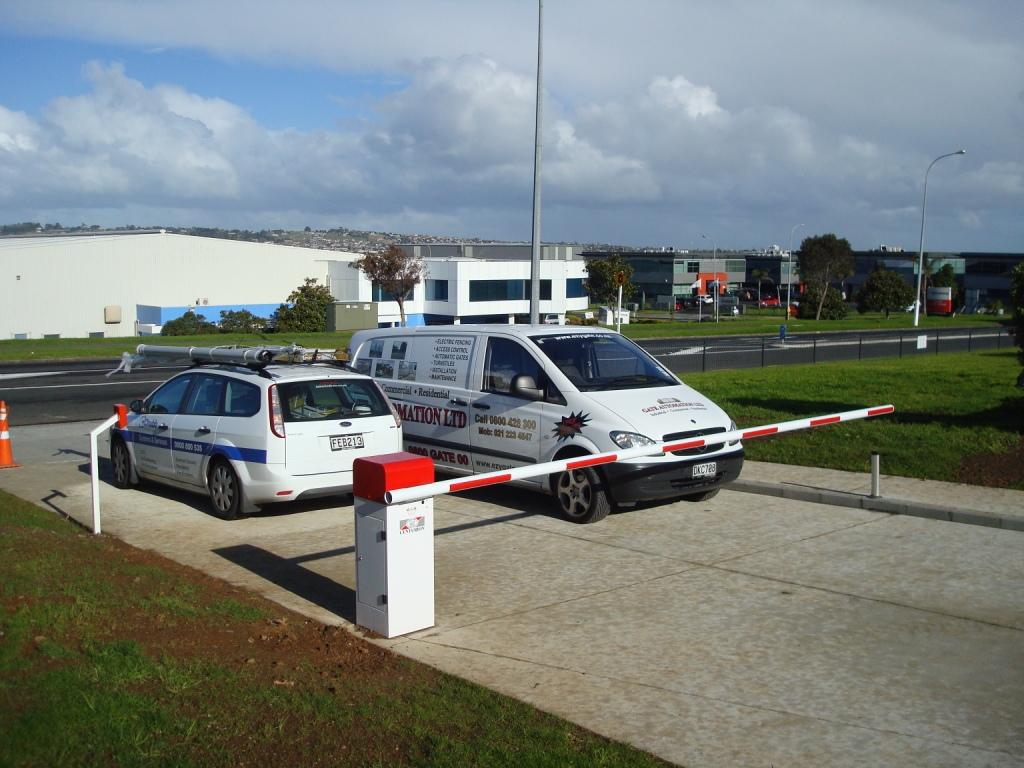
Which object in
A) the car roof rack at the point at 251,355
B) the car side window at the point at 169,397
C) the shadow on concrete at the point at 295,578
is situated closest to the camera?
the shadow on concrete at the point at 295,578

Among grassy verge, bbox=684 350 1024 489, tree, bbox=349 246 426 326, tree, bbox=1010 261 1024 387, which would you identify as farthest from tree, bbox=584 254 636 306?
tree, bbox=1010 261 1024 387

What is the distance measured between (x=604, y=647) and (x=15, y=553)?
15.1 ft

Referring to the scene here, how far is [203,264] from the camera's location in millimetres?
83562

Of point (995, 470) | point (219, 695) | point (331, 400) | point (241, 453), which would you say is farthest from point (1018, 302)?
point (219, 695)

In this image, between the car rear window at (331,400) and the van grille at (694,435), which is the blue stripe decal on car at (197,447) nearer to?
the car rear window at (331,400)

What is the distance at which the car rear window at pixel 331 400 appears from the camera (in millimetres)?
10336

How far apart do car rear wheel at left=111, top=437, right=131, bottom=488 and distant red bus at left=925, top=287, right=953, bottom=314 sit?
79178mm

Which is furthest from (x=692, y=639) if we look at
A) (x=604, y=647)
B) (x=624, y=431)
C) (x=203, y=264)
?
(x=203, y=264)

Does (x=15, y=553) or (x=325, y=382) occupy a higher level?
(x=325, y=382)

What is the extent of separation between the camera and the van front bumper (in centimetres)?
983

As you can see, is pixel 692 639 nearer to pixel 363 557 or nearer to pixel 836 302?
pixel 363 557

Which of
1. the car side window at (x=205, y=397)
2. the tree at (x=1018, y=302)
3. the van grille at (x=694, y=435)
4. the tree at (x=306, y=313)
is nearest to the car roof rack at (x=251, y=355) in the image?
the car side window at (x=205, y=397)

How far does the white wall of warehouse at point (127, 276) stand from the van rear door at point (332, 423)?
6688 centimetres

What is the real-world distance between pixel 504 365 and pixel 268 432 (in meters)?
2.70
